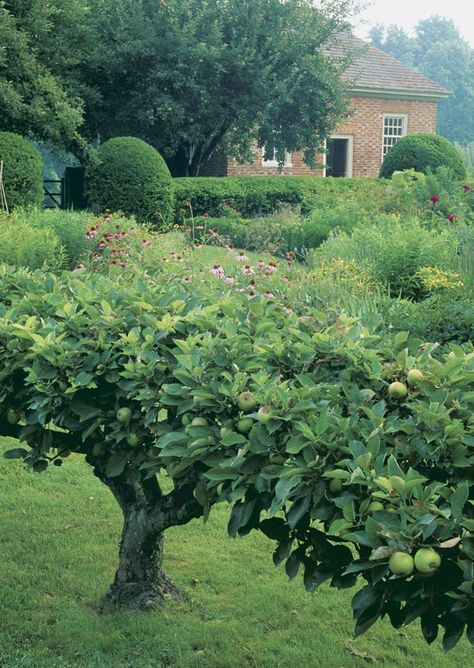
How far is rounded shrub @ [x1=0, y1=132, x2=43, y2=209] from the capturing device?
16.3 meters

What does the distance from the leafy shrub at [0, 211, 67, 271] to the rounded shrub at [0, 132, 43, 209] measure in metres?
6.01

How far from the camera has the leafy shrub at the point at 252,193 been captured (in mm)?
20047

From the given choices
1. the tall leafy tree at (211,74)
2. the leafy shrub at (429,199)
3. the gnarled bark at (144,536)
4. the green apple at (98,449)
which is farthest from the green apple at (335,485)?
the tall leafy tree at (211,74)

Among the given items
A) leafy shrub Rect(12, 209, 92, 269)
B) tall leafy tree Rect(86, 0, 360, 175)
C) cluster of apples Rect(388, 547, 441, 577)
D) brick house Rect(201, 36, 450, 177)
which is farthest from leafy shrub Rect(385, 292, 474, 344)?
brick house Rect(201, 36, 450, 177)

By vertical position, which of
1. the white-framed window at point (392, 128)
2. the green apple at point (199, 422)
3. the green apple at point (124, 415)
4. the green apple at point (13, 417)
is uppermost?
the white-framed window at point (392, 128)

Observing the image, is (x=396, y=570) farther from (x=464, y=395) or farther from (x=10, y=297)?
(x=10, y=297)

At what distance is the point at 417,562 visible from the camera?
7.20 feet

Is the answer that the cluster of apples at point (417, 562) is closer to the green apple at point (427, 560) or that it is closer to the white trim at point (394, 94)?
the green apple at point (427, 560)

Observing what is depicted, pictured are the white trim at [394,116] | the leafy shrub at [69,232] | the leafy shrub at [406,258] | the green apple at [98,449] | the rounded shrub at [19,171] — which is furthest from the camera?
the white trim at [394,116]

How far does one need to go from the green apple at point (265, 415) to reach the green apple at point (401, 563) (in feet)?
2.03

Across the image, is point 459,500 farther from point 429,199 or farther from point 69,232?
point 429,199

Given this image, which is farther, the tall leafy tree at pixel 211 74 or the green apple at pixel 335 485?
the tall leafy tree at pixel 211 74

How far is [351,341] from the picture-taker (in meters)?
3.18

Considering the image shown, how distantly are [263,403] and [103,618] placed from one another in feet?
6.50
